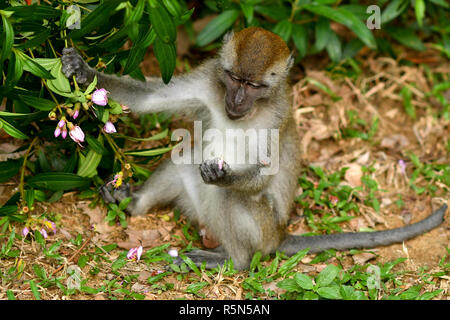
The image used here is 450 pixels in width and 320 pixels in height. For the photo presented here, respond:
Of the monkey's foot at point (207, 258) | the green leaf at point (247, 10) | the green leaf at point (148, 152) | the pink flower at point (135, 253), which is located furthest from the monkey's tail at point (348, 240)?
the green leaf at point (247, 10)

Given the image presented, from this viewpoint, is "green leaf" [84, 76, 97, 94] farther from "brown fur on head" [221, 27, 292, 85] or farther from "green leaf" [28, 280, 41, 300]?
"green leaf" [28, 280, 41, 300]

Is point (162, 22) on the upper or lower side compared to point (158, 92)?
upper

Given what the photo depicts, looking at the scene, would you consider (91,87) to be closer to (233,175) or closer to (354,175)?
(233,175)

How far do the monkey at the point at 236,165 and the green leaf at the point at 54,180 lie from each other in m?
0.52

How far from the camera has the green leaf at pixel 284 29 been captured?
6.59 m

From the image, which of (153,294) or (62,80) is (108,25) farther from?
(153,294)

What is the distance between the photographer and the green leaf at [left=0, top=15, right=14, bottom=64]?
3.70 m

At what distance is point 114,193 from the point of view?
5.47m

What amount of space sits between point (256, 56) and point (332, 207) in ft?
7.43

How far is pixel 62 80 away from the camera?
423cm

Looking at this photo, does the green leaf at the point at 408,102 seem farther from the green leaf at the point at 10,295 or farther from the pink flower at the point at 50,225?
the green leaf at the point at 10,295

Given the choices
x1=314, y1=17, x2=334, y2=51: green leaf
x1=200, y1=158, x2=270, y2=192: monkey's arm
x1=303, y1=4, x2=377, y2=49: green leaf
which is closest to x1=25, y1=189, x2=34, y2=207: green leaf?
x1=200, y1=158, x2=270, y2=192: monkey's arm

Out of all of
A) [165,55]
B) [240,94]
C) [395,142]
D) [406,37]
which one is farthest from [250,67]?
[406,37]

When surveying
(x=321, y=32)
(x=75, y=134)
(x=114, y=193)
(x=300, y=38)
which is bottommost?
(x=114, y=193)
